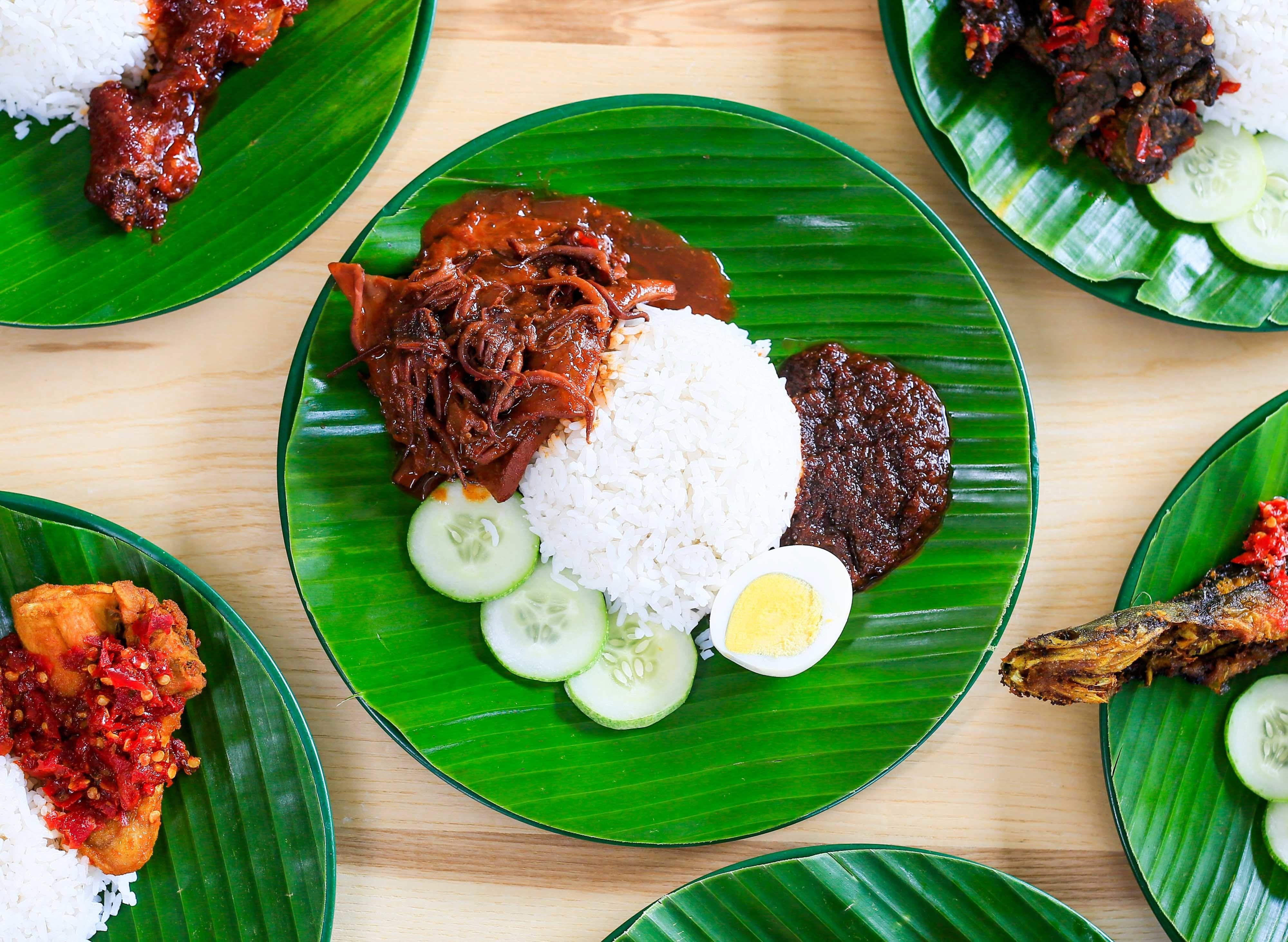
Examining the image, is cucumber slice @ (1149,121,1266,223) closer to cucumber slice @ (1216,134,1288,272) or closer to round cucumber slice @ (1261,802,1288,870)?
cucumber slice @ (1216,134,1288,272)

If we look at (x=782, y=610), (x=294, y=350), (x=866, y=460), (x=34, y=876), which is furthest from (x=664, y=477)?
(x=34, y=876)

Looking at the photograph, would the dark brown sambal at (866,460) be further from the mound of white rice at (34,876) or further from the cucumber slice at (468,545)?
the mound of white rice at (34,876)

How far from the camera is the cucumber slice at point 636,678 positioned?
2389mm

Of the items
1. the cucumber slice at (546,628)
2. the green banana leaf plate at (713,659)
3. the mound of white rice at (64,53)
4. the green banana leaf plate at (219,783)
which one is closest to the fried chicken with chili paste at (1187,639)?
the green banana leaf plate at (713,659)

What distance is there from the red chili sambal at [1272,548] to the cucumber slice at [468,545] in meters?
2.03

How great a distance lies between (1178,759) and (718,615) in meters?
1.39

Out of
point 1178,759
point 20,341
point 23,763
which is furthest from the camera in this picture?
point 20,341

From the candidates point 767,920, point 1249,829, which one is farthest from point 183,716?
point 1249,829

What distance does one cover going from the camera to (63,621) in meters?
2.21

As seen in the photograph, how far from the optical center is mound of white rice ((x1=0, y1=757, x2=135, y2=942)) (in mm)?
2217

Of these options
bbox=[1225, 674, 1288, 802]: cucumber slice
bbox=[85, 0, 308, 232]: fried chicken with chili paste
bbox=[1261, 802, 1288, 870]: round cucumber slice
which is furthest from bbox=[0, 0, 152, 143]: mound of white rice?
bbox=[1261, 802, 1288, 870]: round cucumber slice

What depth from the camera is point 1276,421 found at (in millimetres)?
2432

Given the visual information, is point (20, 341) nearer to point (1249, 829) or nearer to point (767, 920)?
point (767, 920)

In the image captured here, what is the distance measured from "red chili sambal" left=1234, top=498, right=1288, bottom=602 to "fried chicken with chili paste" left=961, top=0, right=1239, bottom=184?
1015mm
